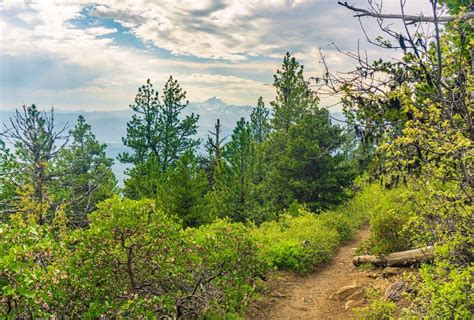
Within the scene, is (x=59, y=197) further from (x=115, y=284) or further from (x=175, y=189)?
(x=115, y=284)

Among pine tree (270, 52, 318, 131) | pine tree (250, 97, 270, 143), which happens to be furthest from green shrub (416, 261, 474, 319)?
pine tree (250, 97, 270, 143)

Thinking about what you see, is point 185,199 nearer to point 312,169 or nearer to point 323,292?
point 323,292

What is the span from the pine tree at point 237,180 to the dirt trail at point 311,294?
7410 millimetres

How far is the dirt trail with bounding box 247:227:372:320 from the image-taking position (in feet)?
28.8

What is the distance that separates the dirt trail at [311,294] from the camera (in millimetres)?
8766

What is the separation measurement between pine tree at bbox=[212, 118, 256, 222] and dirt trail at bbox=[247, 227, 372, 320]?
7.41 metres

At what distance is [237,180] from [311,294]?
10.2m

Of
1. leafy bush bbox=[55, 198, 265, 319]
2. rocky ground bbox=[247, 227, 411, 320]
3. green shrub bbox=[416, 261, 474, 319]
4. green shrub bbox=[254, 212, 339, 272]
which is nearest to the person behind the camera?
green shrub bbox=[416, 261, 474, 319]

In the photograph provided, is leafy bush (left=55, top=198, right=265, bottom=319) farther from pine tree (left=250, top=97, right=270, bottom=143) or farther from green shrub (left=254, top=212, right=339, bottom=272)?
pine tree (left=250, top=97, right=270, bottom=143)

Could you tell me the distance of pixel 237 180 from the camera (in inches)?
778

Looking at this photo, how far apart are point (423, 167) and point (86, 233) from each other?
Result: 15.7ft

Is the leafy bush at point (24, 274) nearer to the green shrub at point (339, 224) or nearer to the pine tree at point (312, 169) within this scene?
the green shrub at point (339, 224)

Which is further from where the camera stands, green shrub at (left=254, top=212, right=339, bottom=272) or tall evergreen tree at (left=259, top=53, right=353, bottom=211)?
tall evergreen tree at (left=259, top=53, right=353, bottom=211)

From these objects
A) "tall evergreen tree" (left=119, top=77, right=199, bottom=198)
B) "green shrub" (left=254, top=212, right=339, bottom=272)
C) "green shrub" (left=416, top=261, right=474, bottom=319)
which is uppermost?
"tall evergreen tree" (left=119, top=77, right=199, bottom=198)
